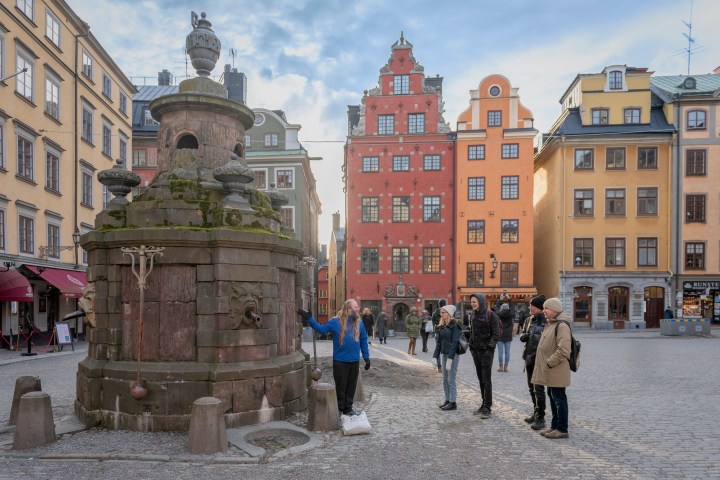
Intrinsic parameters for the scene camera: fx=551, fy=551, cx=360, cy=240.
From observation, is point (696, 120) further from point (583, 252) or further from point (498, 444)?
point (498, 444)

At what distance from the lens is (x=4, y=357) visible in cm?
1759

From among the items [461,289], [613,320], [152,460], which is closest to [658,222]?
[613,320]

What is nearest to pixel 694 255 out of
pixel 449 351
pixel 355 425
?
pixel 449 351

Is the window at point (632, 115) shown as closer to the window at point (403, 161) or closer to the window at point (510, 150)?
the window at point (510, 150)

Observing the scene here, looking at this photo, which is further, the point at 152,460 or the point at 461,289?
the point at 461,289

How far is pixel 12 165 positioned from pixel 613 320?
3289 centimetres

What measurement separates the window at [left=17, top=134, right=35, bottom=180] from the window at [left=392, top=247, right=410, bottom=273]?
2102cm

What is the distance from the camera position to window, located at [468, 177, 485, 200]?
35844 mm

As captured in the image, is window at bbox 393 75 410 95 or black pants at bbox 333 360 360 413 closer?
black pants at bbox 333 360 360 413

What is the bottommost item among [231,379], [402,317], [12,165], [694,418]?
[402,317]

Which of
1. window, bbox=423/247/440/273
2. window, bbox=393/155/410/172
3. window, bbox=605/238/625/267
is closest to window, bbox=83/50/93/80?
window, bbox=393/155/410/172

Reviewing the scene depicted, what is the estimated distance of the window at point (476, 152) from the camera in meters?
35.7

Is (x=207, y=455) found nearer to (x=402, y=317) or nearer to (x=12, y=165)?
(x=12, y=165)

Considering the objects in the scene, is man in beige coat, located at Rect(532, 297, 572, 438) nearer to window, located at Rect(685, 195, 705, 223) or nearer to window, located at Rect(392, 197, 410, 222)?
window, located at Rect(392, 197, 410, 222)
